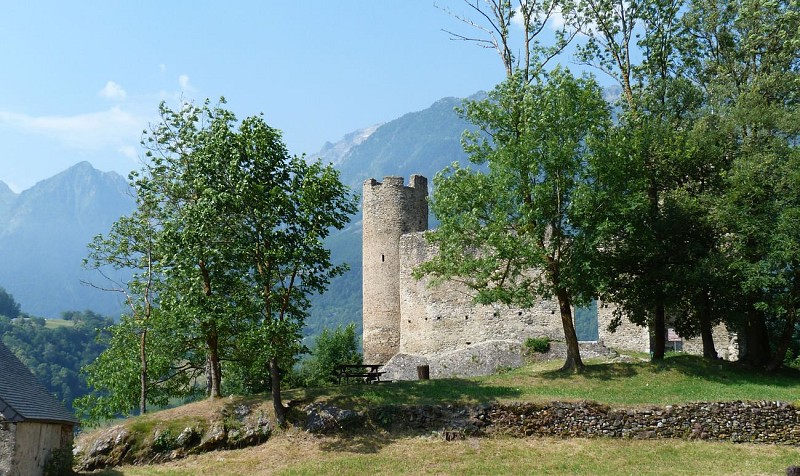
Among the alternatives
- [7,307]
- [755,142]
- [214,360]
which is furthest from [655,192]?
[7,307]

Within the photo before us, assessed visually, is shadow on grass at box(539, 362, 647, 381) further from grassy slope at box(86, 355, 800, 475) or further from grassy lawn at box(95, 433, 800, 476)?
grassy lawn at box(95, 433, 800, 476)

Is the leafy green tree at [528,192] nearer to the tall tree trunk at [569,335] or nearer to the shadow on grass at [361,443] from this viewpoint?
the tall tree trunk at [569,335]

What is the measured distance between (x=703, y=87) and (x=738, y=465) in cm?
1907

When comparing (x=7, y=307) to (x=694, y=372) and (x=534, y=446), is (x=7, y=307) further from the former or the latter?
(x=694, y=372)

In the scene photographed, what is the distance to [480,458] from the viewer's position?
19.7 meters

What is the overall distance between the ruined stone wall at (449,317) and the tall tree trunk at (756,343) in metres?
9.47

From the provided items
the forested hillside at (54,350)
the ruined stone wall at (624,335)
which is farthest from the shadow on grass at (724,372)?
the forested hillside at (54,350)

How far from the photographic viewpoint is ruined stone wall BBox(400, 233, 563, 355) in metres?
36.4

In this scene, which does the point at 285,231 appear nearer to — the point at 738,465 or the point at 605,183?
the point at 605,183

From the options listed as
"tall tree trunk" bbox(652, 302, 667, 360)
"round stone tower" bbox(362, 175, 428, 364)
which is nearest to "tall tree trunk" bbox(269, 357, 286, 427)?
"tall tree trunk" bbox(652, 302, 667, 360)

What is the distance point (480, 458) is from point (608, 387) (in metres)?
6.17

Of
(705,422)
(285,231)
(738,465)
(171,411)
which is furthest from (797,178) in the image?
(171,411)

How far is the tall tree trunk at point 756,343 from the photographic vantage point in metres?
27.5

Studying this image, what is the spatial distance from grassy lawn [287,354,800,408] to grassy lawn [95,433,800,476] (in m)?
1.83
